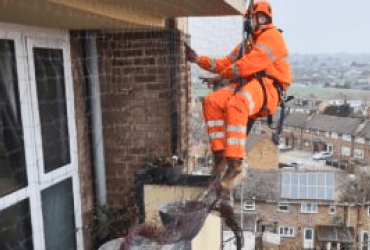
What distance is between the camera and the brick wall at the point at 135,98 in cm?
329

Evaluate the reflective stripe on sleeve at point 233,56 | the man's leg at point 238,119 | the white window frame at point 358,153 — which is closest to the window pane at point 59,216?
the man's leg at point 238,119

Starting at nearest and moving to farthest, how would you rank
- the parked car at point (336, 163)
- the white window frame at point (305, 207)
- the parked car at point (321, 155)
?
1. the white window frame at point (305, 207)
2. the parked car at point (336, 163)
3. the parked car at point (321, 155)

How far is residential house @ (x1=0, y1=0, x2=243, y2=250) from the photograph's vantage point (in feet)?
7.79

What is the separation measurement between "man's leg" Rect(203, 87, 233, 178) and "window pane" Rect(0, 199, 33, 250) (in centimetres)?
117

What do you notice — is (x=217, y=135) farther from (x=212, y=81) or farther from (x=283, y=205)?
(x=283, y=205)

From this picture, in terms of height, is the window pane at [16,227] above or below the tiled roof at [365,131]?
above

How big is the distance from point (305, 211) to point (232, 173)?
715 inches

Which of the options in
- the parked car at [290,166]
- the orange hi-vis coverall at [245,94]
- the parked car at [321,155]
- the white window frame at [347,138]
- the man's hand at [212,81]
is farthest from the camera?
the white window frame at [347,138]

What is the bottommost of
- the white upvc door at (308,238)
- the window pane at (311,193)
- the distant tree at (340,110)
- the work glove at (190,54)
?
the white upvc door at (308,238)

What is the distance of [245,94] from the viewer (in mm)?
2594

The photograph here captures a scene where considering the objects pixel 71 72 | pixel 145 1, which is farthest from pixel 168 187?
pixel 145 1

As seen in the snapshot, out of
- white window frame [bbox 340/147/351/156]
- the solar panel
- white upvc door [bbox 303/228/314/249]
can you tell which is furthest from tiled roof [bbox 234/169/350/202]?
white window frame [bbox 340/147/351/156]

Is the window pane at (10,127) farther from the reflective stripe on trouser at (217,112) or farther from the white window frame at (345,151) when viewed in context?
the white window frame at (345,151)

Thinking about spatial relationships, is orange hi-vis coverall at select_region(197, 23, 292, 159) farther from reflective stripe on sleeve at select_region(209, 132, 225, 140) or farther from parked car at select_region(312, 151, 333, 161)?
parked car at select_region(312, 151, 333, 161)
